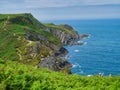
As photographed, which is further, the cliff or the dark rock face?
the cliff

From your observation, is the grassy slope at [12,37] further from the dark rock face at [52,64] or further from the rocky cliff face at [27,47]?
the dark rock face at [52,64]

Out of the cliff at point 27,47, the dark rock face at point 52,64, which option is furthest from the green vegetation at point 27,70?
the dark rock face at point 52,64

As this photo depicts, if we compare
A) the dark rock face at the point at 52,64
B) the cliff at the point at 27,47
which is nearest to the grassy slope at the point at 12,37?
the cliff at the point at 27,47

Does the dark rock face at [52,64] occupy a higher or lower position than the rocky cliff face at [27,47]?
lower

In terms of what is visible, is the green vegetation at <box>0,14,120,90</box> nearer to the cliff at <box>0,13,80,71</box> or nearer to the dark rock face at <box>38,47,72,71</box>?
the cliff at <box>0,13,80,71</box>

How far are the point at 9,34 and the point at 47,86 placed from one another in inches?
5199

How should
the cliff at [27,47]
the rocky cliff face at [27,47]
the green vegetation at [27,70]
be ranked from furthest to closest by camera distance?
the cliff at [27,47]
the rocky cliff face at [27,47]
the green vegetation at [27,70]

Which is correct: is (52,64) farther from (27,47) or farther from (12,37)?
(12,37)

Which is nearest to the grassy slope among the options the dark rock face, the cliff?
the cliff

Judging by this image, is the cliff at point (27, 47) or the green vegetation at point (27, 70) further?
the cliff at point (27, 47)

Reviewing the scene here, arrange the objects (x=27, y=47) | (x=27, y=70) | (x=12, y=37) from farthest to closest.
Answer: (x=12, y=37), (x=27, y=47), (x=27, y=70)

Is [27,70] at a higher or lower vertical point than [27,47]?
higher

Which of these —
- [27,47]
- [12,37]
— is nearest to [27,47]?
[27,47]

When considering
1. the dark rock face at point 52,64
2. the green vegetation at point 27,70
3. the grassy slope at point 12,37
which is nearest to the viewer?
the green vegetation at point 27,70
